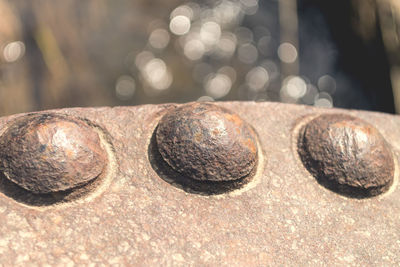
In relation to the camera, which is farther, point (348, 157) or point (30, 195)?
point (348, 157)

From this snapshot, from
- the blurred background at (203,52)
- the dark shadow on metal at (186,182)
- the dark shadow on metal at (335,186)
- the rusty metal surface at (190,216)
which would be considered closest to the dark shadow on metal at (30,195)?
the rusty metal surface at (190,216)

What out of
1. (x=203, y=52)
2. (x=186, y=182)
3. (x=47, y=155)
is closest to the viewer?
(x=47, y=155)

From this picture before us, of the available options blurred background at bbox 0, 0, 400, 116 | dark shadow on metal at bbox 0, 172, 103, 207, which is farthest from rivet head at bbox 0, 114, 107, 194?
blurred background at bbox 0, 0, 400, 116

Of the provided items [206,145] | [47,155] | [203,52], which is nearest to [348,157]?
[206,145]

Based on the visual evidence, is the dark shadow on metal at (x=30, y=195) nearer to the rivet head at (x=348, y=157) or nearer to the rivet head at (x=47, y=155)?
the rivet head at (x=47, y=155)

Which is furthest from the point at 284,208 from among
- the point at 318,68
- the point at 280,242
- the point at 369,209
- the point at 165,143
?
the point at 318,68

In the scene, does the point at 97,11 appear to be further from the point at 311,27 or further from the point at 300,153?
the point at 300,153

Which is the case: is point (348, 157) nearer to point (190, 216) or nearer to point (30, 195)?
point (190, 216)
